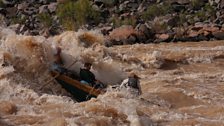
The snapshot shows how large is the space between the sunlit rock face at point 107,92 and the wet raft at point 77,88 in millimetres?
255

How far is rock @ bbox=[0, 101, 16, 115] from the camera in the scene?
12501mm

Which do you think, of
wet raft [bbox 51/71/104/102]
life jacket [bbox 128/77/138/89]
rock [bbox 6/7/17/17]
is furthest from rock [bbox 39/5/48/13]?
life jacket [bbox 128/77/138/89]

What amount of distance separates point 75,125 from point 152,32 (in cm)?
2178

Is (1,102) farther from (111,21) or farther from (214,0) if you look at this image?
(214,0)

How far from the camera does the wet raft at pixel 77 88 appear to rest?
46.3 feet

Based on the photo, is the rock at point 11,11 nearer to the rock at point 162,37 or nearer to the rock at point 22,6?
the rock at point 22,6

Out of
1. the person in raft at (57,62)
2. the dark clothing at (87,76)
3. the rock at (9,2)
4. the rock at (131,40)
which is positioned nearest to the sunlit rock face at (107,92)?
the person in raft at (57,62)

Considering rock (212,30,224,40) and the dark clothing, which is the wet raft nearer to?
the dark clothing

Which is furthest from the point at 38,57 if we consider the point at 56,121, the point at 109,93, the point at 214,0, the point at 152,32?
the point at 214,0

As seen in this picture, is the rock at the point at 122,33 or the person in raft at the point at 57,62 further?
the rock at the point at 122,33

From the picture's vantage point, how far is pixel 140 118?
1238 centimetres

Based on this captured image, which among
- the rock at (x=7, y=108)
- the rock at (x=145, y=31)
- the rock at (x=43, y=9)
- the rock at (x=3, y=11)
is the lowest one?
the rock at (x=3, y=11)

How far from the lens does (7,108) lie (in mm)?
12664

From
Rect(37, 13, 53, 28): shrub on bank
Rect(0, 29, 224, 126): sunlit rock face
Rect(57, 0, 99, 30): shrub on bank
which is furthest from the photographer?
Rect(57, 0, 99, 30): shrub on bank
